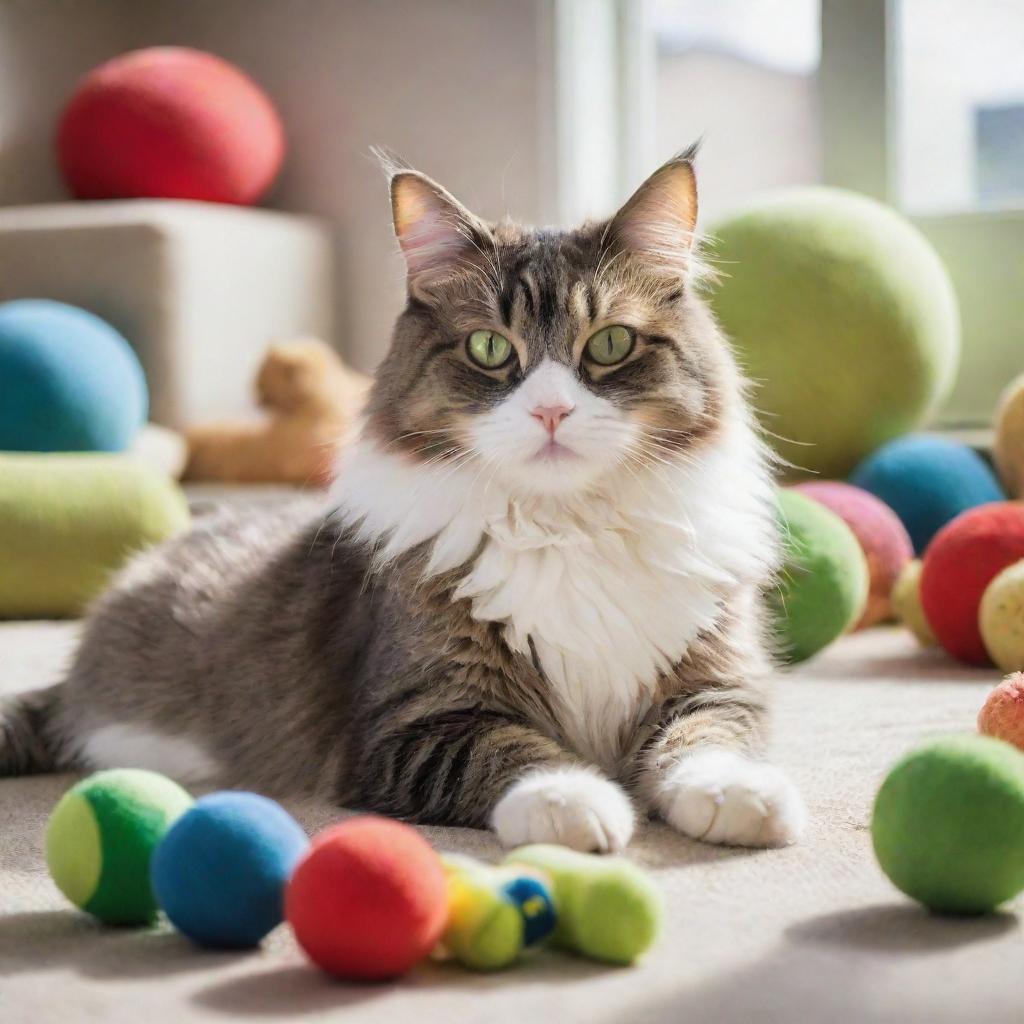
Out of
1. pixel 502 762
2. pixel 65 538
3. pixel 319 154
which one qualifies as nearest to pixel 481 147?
pixel 319 154

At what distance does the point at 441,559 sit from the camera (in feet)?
5.54

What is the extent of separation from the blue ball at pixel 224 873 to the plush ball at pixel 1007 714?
877mm

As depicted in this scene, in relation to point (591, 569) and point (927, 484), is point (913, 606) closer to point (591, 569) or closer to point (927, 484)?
point (927, 484)

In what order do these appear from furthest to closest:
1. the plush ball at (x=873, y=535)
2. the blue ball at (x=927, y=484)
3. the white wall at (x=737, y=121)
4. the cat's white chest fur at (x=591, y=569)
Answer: the white wall at (x=737, y=121)
the blue ball at (x=927, y=484)
the plush ball at (x=873, y=535)
the cat's white chest fur at (x=591, y=569)

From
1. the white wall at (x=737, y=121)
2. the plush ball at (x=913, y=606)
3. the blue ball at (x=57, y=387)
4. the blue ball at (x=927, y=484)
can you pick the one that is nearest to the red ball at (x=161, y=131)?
the blue ball at (x=57, y=387)

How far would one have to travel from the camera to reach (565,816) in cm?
137

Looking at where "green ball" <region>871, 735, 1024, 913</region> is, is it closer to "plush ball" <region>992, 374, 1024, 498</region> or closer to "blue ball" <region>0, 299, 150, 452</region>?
"plush ball" <region>992, 374, 1024, 498</region>

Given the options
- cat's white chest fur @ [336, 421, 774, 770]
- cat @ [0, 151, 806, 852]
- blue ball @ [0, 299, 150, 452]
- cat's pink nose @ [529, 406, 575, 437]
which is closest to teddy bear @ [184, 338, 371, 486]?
blue ball @ [0, 299, 150, 452]

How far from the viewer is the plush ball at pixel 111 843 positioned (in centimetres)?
121

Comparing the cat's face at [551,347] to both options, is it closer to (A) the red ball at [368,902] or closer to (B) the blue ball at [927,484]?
(A) the red ball at [368,902]

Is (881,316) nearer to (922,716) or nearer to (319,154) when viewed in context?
(922,716)

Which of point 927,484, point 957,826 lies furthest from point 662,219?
point 927,484

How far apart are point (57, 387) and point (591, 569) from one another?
6.60 feet

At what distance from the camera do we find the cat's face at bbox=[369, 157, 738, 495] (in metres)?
1.58
